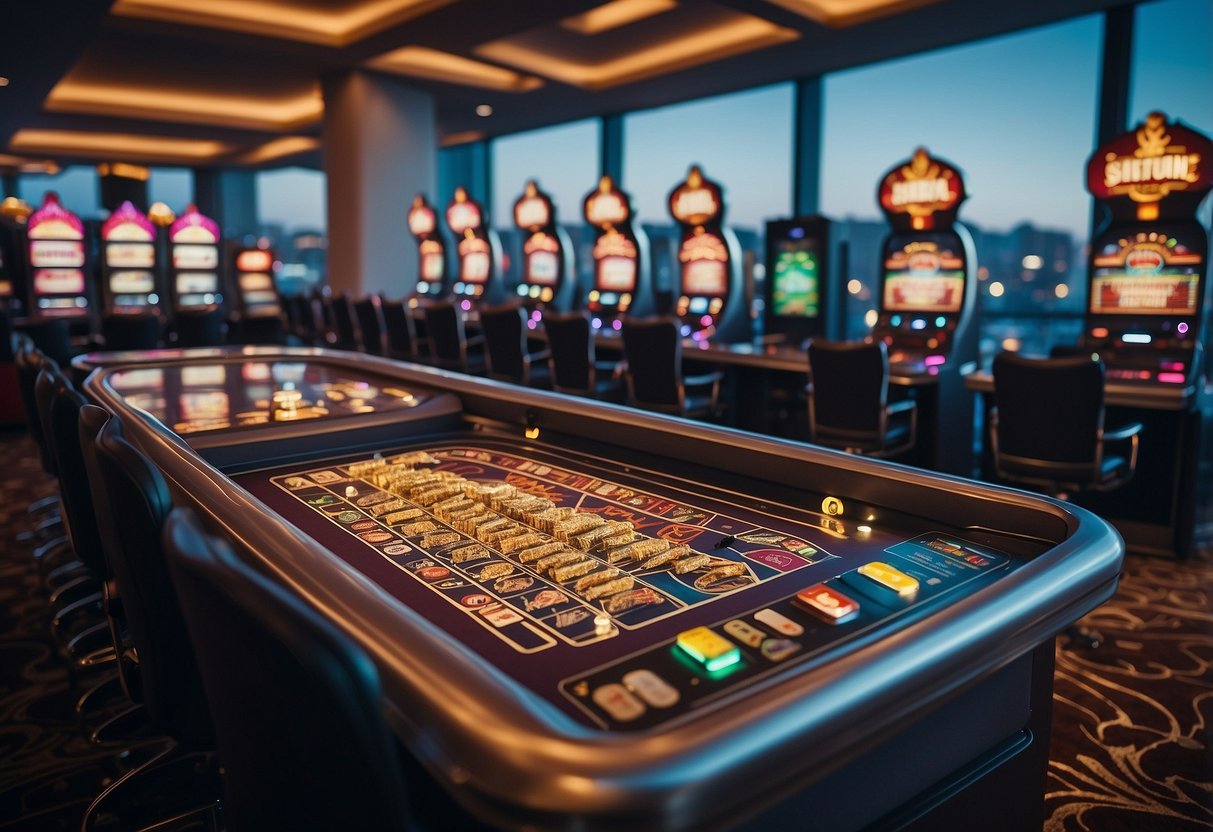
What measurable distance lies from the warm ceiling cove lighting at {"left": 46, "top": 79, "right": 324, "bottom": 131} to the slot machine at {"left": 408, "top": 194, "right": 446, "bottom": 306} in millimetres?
1802

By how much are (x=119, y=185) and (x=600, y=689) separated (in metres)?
14.4

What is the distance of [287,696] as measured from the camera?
658mm

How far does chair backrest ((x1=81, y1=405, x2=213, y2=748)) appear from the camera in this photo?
1076 mm

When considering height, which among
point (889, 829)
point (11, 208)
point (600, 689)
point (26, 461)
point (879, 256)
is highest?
point (11, 208)

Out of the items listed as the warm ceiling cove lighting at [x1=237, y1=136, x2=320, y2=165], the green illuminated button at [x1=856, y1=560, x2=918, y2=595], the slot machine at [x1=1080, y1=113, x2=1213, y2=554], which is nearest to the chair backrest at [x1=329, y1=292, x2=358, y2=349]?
the warm ceiling cove lighting at [x1=237, y1=136, x2=320, y2=165]

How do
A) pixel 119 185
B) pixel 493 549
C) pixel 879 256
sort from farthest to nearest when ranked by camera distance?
pixel 119 185 → pixel 879 256 → pixel 493 549

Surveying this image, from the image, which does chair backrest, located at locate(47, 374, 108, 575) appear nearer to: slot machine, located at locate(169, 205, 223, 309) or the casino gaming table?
the casino gaming table

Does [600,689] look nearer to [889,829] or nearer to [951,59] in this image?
[889,829]

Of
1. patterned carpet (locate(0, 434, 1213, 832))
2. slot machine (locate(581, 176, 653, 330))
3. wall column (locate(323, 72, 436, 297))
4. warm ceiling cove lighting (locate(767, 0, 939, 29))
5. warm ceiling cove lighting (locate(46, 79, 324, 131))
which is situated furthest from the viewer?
warm ceiling cove lighting (locate(46, 79, 324, 131))

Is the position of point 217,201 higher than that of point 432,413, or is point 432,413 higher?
point 217,201

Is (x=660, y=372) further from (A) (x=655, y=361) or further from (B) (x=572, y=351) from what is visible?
(B) (x=572, y=351)

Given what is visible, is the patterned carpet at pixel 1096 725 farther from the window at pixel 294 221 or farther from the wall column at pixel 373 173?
the window at pixel 294 221

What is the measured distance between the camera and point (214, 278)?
9.27 m

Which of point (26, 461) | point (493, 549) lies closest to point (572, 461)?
point (493, 549)
